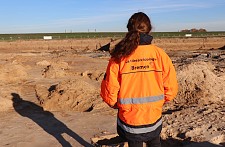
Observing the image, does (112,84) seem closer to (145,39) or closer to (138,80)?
(138,80)

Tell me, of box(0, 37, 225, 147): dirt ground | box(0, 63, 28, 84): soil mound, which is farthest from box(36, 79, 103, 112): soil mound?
box(0, 63, 28, 84): soil mound

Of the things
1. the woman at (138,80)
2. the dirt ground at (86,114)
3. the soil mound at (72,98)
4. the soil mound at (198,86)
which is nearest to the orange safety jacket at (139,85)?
the woman at (138,80)

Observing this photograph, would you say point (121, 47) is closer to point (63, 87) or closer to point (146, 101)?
point (146, 101)

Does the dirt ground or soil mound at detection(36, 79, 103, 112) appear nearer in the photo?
the dirt ground

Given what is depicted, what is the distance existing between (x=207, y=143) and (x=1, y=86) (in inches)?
310

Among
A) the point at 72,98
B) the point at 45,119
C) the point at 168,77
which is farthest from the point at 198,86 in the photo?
the point at 168,77

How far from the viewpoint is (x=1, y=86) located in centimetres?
1177

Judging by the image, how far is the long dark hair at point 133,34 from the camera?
3150 millimetres

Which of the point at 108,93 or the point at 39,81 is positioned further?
the point at 39,81

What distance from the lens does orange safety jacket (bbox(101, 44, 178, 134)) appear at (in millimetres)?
3188

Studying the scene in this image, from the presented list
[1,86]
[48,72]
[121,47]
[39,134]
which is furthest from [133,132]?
[48,72]

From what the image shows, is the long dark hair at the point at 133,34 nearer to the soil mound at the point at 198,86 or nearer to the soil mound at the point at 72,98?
the soil mound at the point at 72,98

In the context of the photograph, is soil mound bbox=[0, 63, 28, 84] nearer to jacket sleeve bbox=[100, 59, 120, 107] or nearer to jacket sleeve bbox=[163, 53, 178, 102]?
jacket sleeve bbox=[100, 59, 120, 107]

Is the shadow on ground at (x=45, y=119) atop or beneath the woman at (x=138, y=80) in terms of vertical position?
beneath
